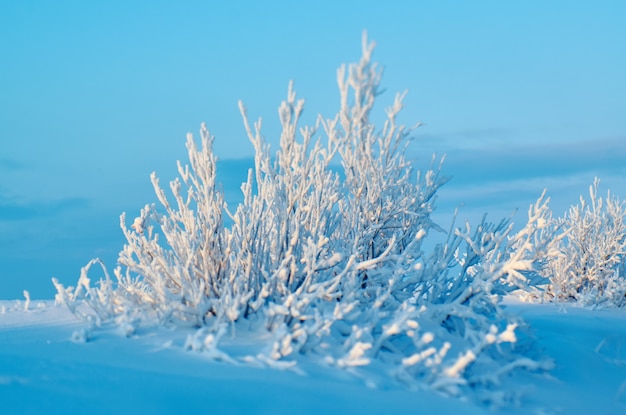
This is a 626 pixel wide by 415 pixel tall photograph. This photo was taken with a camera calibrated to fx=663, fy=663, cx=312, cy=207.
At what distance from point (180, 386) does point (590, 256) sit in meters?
12.1

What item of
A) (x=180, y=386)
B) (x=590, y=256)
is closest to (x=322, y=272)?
(x=180, y=386)

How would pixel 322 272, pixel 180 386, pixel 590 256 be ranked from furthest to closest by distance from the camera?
A: 1. pixel 590 256
2. pixel 322 272
3. pixel 180 386

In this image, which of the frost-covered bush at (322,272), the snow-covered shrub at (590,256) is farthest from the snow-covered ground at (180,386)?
the snow-covered shrub at (590,256)

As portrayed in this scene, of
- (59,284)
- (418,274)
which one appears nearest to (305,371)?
(418,274)

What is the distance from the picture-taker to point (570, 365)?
6.02m

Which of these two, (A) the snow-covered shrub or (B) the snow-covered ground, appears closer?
(B) the snow-covered ground

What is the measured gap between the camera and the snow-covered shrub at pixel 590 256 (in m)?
13.6

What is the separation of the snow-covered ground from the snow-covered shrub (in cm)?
861

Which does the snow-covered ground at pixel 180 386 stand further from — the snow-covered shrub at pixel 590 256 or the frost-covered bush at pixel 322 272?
the snow-covered shrub at pixel 590 256

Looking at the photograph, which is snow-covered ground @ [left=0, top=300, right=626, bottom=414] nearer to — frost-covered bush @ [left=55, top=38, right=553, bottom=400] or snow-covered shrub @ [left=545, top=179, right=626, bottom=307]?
frost-covered bush @ [left=55, top=38, right=553, bottom=400]

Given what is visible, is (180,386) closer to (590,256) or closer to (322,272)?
(322,272)

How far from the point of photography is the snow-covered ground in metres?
3.74

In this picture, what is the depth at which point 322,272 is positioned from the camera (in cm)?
566

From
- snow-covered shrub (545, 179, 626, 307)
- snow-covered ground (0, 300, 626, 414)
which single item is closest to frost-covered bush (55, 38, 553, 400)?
snow-covered ground (0, 300, 626, 414)
